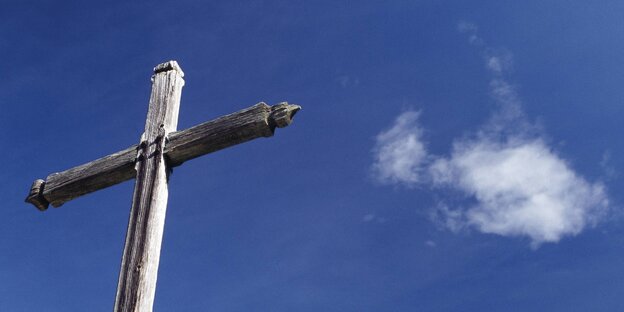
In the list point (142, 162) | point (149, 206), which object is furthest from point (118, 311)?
point (142, 162)

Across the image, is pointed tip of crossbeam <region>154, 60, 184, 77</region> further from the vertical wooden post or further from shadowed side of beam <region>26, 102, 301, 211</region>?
shadowed side of beam <region>26, 102, 301, 211</region>

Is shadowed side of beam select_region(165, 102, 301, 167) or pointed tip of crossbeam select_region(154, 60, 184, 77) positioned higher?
pointed tip of crossbeam select_region(154, 60, 184, 77)

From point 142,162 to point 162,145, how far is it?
10.1 inches

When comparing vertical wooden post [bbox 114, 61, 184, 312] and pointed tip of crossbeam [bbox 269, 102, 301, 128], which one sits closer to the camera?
vertical wooden post [bbox 114, 61, 184, 312]

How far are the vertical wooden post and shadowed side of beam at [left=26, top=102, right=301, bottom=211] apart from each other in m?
0.16

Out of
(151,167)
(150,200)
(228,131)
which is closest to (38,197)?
(151,167)

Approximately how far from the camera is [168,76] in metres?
6.86

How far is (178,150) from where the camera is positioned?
6188mm

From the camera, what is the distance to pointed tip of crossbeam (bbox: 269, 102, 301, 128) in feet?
19.1

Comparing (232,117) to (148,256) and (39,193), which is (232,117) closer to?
(148,256)

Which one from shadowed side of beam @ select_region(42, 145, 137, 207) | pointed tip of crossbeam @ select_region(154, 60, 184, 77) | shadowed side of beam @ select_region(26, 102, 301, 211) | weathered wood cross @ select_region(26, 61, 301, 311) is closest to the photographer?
weathered wood cross @ select_region(26, 61, 301, 311)

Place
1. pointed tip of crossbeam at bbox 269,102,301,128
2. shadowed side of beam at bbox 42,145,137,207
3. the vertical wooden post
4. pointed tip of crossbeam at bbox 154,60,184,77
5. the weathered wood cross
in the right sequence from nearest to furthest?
the vertical wooden post
the weathered wood cross
pointed tip of crossbeam at bbox 269,102,301,128
shadowed side of beam at bbox 42,145,137,207
pointed tip of crossbeam at bbox 154,60,184,77

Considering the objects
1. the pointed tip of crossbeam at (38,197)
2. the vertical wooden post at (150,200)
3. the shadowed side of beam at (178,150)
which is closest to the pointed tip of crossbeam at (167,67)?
the vertical wooden post at (150,200)

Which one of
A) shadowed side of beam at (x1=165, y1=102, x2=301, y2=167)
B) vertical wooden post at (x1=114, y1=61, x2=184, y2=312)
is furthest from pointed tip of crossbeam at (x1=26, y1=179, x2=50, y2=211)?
shadowed side of beam at (x1=165, y1=102, x2=301, y2=167)
